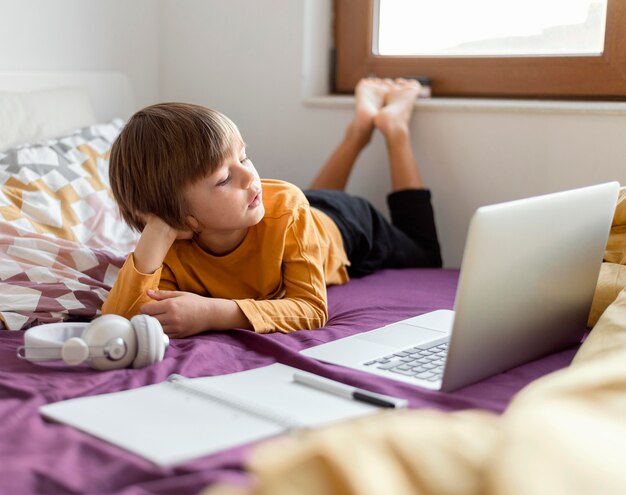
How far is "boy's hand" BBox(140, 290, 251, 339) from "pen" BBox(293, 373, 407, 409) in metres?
0.32

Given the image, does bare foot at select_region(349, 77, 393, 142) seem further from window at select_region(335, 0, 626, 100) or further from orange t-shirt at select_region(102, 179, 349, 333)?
orange t-shirt at select_region(102, 179, 349, 333)

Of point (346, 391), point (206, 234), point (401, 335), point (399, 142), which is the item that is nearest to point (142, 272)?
point (206, 234)

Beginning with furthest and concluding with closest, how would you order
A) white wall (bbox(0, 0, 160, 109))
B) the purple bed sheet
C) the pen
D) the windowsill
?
white wall (bbox(0, 0, 160, 109)) < the windowsill < the pen < the purple bed sheet

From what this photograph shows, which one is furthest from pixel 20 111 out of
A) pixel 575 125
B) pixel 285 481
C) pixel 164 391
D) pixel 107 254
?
pixel 285 481

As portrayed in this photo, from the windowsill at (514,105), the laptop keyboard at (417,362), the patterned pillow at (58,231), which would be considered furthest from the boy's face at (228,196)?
the windowsill at (514,105)

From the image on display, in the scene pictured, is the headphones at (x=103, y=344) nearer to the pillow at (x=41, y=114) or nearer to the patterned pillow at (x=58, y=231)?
the patterned pillow at (x=58, y=231)

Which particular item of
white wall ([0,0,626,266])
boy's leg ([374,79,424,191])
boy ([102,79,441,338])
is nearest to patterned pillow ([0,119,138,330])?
boy ([102,79,441,338])

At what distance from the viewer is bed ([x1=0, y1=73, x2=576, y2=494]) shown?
Result: 0.83 m

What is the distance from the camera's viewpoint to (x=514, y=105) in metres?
1.99

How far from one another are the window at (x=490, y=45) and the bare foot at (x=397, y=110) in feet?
0.50

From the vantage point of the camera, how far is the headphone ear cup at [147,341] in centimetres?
115

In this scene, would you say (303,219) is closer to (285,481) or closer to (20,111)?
(20,111)

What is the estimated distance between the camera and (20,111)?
1.92m

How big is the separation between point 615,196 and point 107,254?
0.92m
